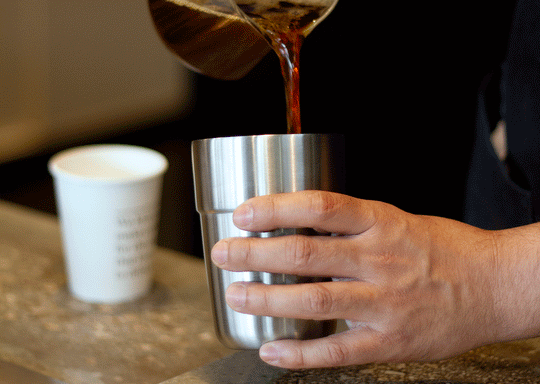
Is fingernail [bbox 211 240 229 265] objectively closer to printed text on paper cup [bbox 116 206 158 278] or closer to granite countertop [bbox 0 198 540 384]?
granite countertop [bbox 0 198 540 384]

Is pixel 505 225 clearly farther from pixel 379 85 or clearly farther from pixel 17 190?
Result: pixel 17 190

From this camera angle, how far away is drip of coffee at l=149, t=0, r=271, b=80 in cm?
74

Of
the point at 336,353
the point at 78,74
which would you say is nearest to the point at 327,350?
the point at 336,353

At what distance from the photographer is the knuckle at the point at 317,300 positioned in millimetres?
589

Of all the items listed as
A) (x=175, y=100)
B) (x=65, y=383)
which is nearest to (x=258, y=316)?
(x=65, y=383)

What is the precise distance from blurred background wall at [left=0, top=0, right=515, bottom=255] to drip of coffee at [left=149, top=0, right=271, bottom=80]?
180 centimetres

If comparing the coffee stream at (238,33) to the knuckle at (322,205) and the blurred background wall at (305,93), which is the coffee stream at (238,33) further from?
the blurred background wall at (305,93)

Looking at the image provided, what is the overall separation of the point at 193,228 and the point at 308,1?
7.05 ft

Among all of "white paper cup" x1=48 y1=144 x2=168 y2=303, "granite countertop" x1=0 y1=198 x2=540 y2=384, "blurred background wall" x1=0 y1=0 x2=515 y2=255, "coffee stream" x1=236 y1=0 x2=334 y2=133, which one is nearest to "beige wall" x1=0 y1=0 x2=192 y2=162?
"blurred background wall" x1=0 y1=0 x2=515 y2=255

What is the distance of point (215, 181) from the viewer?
0.62 m

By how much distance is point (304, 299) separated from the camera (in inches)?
23.2

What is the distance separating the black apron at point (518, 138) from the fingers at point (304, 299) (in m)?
0.55

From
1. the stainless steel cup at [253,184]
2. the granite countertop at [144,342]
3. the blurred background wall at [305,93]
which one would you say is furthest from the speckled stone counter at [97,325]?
the blurred background wall at [305,93]

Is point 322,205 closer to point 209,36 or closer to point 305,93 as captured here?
point 209,36
